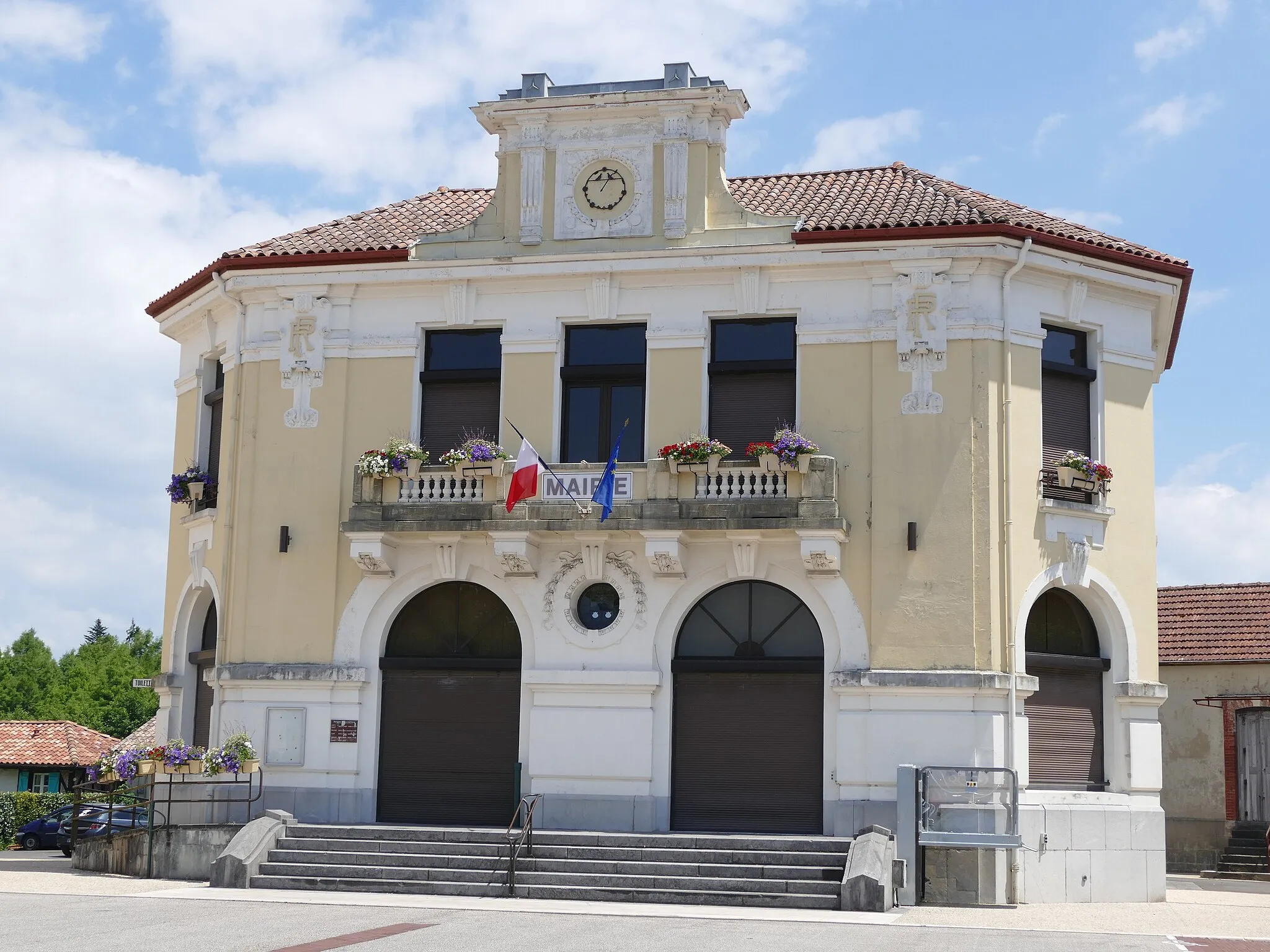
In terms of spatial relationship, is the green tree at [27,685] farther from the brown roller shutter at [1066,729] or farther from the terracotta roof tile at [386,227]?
the brown roller shutter at [1066,729]

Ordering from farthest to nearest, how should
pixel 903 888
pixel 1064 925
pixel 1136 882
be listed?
1. pixel 1136 882
2. pixel 903 888
3. pixel 1064 925

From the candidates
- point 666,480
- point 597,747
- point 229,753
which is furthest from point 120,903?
point 666,480

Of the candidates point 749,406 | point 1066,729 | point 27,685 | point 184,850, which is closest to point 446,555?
point 749,406

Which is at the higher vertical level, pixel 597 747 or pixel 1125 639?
pixel 1125 639

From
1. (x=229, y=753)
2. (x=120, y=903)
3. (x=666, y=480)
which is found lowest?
(x=120, y=903)

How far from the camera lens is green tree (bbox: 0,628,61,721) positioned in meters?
84.8

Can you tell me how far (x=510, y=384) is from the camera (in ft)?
77.6

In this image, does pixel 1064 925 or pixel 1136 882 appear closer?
pixel 1064 925

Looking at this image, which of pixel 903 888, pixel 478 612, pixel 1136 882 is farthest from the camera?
pixel 478 612

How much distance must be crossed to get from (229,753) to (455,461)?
5259mm

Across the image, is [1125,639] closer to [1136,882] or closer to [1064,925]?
[1136,882]

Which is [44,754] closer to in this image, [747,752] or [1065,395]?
[747,752]

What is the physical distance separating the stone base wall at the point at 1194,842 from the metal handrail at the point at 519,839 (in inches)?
577

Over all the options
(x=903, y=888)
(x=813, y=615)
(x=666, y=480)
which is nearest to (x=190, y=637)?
(x=666, y=480)
